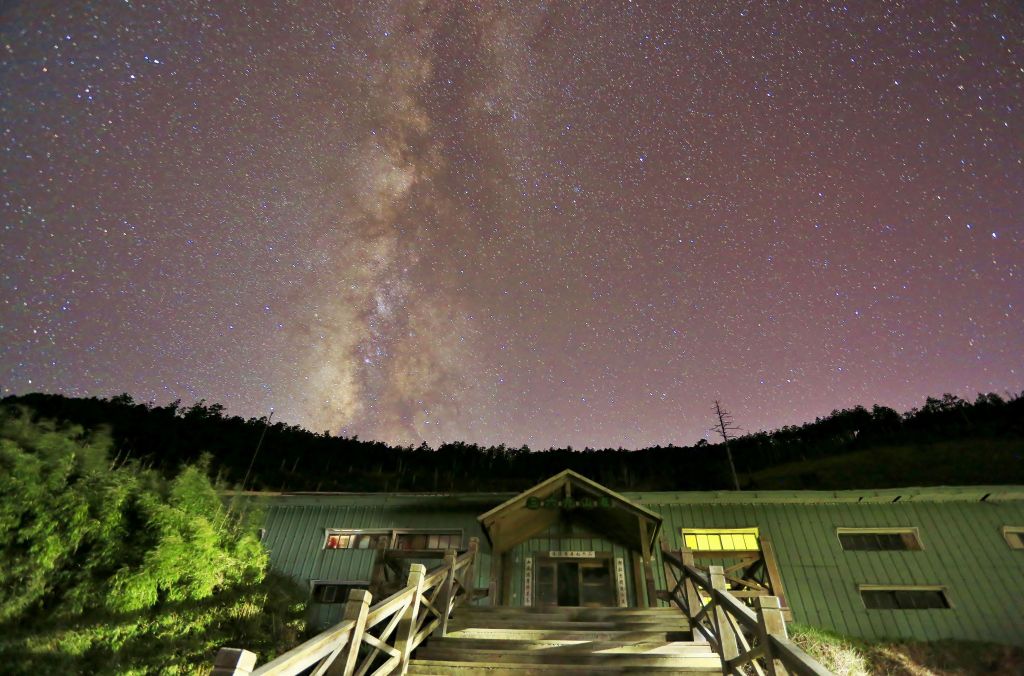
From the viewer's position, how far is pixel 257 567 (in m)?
11.9

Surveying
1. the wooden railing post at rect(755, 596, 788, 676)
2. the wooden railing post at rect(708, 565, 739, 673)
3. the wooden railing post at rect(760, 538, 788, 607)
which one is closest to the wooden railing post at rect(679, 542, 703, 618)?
the wooden railing post at rect(708, 565, 739, 673)

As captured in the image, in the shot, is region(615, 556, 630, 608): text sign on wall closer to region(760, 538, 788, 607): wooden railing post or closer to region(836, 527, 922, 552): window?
region(760, 538, 788, 607): wooden railing post

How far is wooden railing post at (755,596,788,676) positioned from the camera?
13.7 ft

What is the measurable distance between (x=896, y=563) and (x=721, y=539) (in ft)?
15.3

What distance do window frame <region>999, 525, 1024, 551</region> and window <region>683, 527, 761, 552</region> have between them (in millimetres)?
6680

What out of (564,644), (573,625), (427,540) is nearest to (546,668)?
(564,644)

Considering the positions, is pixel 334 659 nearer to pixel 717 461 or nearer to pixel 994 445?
pixel 717 461

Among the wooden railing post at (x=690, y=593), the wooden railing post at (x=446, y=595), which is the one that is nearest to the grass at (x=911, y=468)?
the wooden railing post at (x=690, y=593)

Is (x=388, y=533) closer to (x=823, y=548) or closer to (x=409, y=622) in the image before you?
(x=409, y=622)

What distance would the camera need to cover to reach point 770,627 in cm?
434

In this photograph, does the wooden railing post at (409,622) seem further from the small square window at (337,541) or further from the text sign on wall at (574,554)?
the small square window at (337,541)

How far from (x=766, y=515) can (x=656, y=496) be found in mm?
3304

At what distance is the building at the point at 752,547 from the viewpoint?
13.1 m

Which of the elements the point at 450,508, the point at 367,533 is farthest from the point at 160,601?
the point at 450,508
